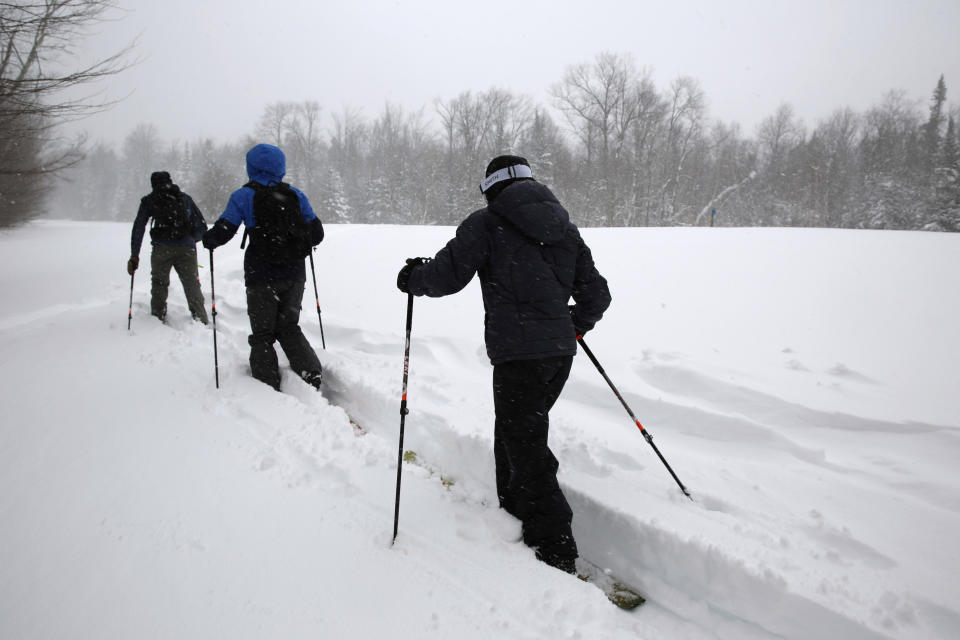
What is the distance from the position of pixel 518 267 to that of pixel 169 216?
5.60 m

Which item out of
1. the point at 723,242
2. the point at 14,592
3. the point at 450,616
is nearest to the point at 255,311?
the point at 14,592

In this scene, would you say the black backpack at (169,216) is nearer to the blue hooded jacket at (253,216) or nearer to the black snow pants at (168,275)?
the black snow pants at (168,275)

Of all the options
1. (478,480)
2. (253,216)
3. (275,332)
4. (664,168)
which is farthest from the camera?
(664,168)

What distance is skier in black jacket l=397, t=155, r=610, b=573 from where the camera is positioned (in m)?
2.38

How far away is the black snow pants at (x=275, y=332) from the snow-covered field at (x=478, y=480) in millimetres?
168

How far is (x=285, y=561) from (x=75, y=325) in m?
5.83

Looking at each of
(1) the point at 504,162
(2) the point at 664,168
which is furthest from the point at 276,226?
(2) the point at 664,168

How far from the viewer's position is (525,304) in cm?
240

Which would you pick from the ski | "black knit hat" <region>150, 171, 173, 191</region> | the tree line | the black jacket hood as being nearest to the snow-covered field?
the ski

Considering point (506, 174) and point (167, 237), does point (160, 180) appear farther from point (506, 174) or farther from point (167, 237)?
point (506, 174)

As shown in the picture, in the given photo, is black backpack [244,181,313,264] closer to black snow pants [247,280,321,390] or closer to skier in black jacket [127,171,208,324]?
black snow pants [247,280,321,390]

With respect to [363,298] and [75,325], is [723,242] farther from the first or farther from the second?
[75,325]

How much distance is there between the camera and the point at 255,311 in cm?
416

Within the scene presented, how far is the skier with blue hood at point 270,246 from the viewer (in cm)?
400
